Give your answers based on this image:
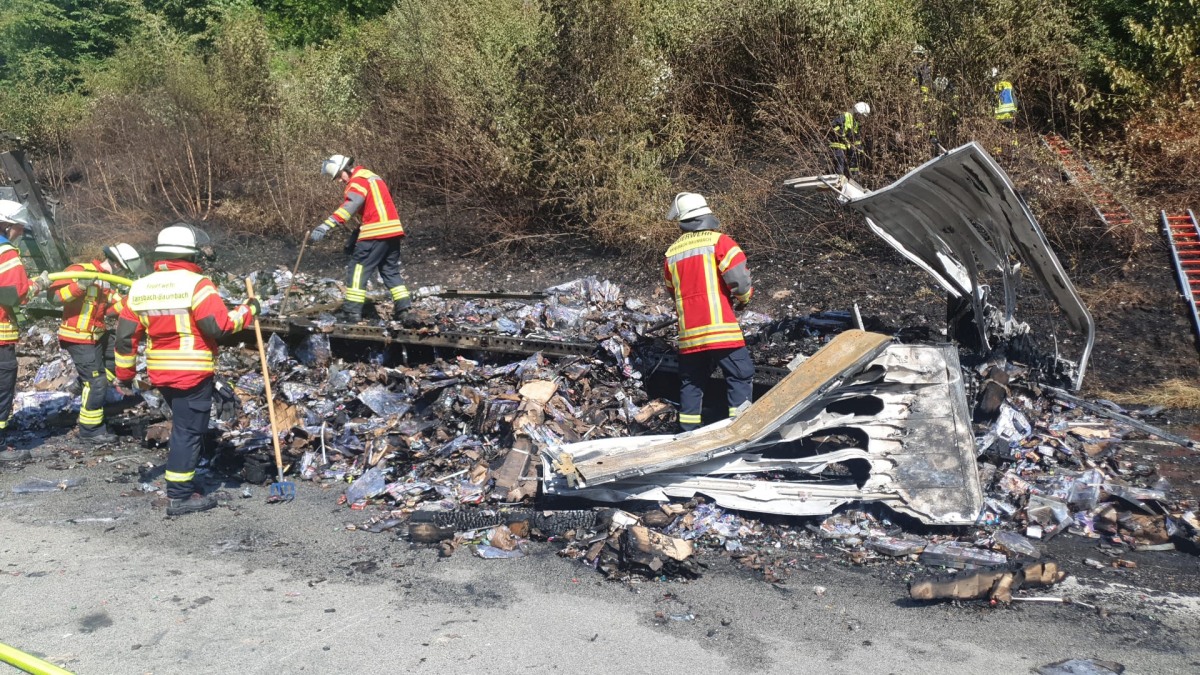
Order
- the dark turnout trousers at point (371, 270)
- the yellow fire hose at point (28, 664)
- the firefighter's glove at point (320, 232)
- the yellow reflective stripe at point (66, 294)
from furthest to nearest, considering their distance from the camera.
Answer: the dark turnout trousers at point (371, 270)
the firefighter's glove at point (320, 232)
the yellow reflective stripe at point (66, 294)
the yellow fire hose at point (28, 664)

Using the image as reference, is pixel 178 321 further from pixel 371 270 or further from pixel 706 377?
pixel 706 377

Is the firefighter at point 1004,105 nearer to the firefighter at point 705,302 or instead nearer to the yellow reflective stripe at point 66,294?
the firefighter at point 705,302

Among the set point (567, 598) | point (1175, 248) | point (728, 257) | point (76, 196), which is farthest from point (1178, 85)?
point (76, 196)

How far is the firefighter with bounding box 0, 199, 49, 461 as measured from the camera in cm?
651

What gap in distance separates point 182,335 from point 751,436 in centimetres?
341

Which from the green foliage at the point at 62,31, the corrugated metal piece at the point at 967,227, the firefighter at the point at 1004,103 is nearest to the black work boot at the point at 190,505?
the corrugated metal piece at the point at 967,227

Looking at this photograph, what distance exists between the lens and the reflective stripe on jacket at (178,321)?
5.53 meters

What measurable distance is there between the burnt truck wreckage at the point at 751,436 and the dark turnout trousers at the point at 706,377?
0.39 meters

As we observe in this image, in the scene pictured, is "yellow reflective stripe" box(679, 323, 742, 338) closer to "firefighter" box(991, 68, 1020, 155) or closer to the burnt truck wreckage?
the burnt truck wreckage

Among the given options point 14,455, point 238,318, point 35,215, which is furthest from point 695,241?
point 35,215

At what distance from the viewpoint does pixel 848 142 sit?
442 inches

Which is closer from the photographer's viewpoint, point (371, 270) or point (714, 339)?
point (714, 339)

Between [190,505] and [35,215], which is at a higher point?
[35,215]

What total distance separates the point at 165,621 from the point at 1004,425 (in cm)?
503
